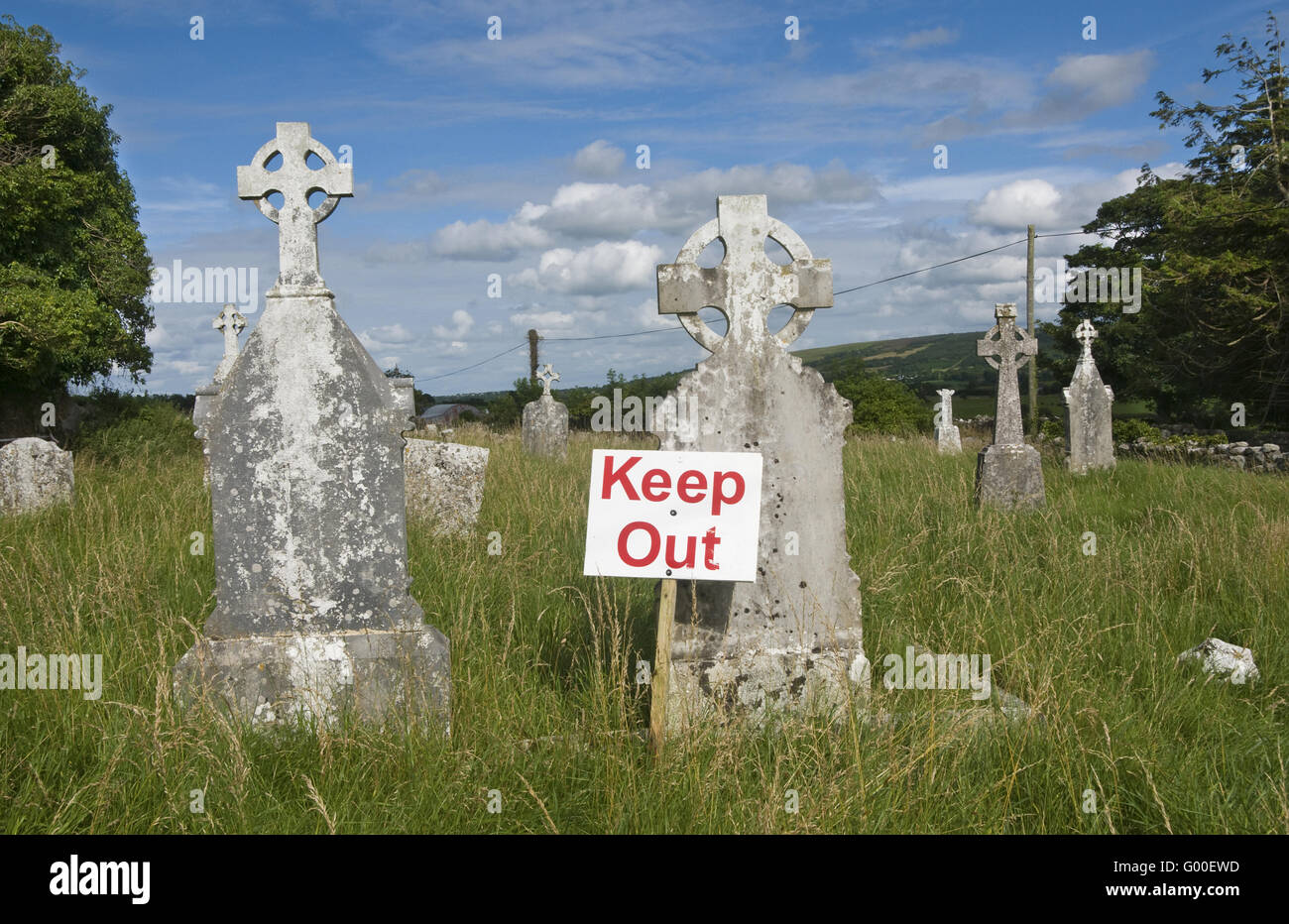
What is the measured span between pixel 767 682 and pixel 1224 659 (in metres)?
2.35

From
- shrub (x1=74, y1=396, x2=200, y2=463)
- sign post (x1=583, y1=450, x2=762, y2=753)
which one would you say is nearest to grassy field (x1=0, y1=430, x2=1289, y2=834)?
sign post (x1=583, y1=450, x2=762, y2=753)

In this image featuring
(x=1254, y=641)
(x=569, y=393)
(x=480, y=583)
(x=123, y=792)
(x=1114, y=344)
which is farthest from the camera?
(x=569, y=393)

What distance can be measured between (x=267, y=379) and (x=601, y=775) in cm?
218

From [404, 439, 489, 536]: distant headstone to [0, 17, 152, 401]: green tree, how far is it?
23.6ft

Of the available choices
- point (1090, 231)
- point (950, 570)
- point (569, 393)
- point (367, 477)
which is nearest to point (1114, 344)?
point (1090, 231)

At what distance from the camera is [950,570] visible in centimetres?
563

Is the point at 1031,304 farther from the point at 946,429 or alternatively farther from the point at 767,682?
the point at 767,682

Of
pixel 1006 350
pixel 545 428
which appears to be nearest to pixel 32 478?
pixel 545 428

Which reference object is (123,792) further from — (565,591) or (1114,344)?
(1114,344)

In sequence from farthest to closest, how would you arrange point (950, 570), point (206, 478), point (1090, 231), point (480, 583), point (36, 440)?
point (1090, 231) < point (206, 478) < point (36, 440) < point (950, 570) < point (480, 583)

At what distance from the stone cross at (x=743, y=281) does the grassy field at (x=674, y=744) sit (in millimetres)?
1351

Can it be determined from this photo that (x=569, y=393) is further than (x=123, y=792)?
Yes

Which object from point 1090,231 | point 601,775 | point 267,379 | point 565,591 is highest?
point 1090,231

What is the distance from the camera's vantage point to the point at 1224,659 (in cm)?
413
